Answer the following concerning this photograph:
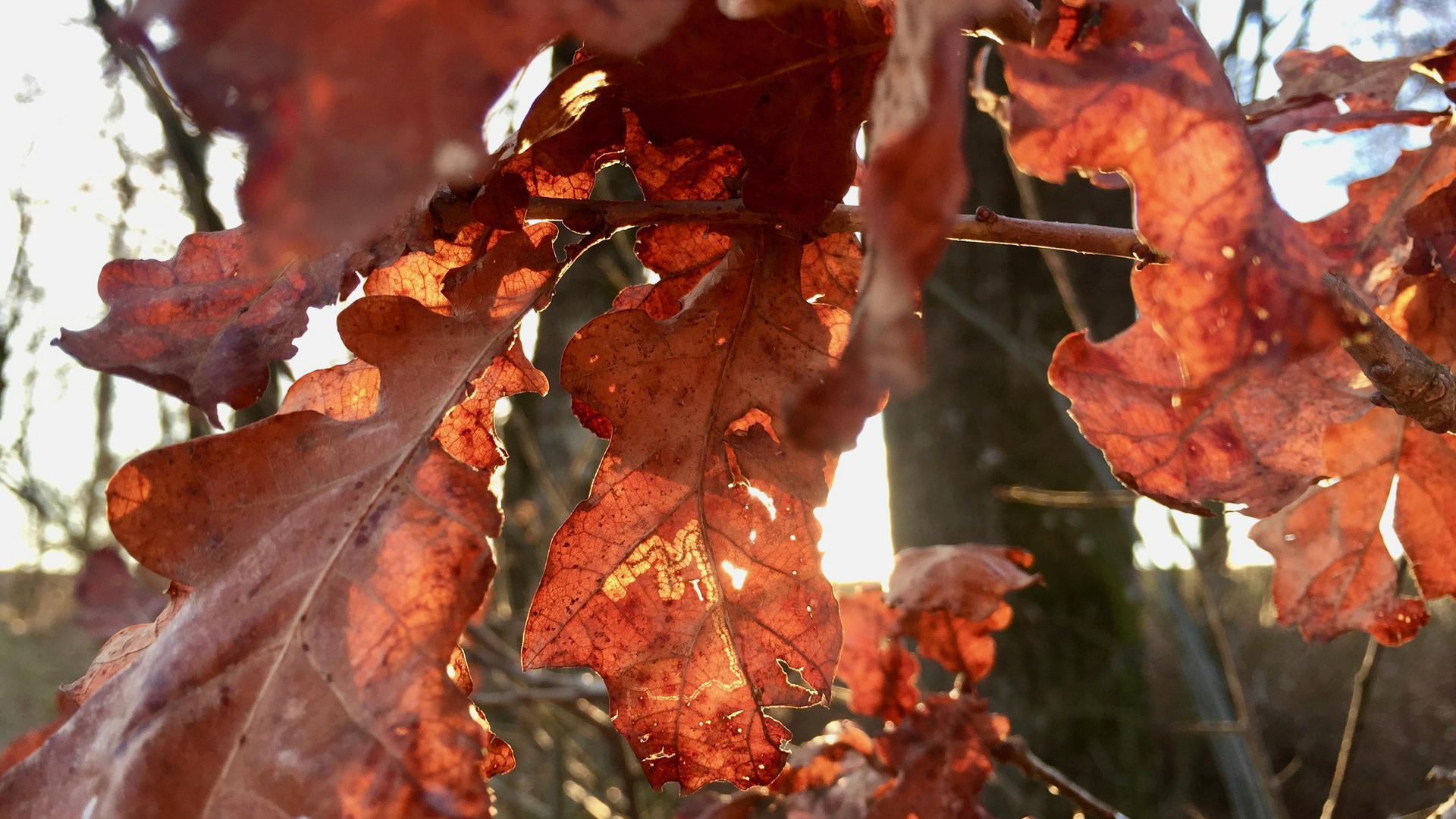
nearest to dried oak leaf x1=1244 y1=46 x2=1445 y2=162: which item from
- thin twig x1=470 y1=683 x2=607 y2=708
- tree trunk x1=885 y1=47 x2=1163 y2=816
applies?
thin twig x1=470 y1=683 x2=607 y2=708

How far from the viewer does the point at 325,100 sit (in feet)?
0.85

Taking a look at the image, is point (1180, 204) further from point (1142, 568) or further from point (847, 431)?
point (1142, 568)

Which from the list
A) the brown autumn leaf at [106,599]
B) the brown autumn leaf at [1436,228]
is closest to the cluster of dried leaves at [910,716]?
the brown autumn leaf at [1436,228]

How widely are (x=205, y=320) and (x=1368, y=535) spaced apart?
0.85m

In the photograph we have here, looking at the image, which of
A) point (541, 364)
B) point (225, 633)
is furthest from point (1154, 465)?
point (541, 364)

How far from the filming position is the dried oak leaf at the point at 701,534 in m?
0.56

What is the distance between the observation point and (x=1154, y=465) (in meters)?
0.61

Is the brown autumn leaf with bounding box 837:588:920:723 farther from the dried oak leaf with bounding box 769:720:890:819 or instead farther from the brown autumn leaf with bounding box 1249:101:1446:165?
the brown autumn leaf with bounding box 1249:101:1446:165

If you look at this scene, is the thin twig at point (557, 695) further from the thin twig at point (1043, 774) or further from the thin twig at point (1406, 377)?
the thin twig at point (1406, 377)

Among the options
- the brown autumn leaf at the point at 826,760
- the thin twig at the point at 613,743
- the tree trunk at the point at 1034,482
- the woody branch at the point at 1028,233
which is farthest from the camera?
the tree trunk at the point at 1034,482

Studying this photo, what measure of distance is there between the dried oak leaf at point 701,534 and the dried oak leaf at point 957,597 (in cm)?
52

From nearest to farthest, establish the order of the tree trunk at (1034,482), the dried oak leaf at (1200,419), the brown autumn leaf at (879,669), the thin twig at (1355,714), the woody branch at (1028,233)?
1. the woody branch at (1028,233)
2. the dried oak leaf at (1200,419)
3. the brown autumn leaf at (879,669)
4. the thin twig at (1355,714)
5. the tree trunk at (1034,482)

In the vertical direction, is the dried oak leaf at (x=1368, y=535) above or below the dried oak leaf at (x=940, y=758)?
above

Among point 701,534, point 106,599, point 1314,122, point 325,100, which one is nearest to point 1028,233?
point 1314,122
